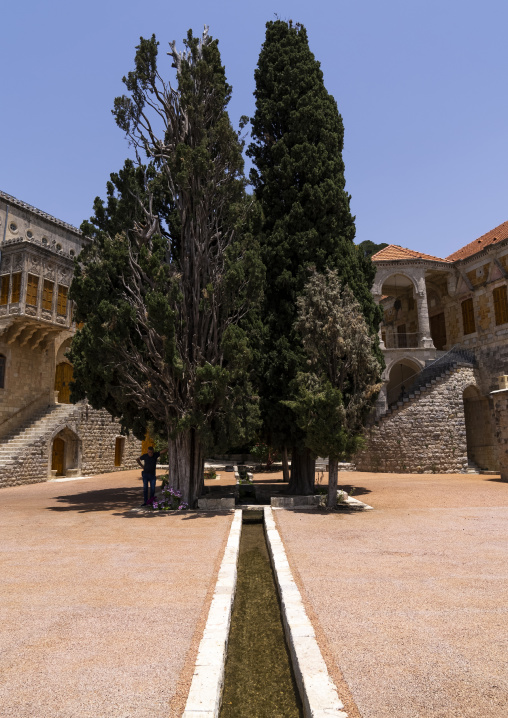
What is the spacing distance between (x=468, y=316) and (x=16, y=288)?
23655mm

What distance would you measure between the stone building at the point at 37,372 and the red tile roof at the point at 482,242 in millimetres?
18369

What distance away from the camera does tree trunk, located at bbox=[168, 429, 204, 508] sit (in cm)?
1317

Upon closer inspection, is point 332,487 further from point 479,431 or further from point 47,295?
point 47,295

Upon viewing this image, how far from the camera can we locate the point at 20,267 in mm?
22359

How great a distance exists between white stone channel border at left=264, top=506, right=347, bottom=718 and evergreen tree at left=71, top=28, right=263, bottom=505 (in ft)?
24.2

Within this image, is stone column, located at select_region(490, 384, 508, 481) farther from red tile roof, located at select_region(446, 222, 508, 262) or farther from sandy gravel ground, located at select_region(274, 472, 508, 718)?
red tile roof, located at select_region(446, 222, 508, 262)

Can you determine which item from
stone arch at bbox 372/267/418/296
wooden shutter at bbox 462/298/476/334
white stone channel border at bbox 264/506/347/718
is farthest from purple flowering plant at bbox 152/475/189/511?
wooden shutter at bbox 462/298/476/334

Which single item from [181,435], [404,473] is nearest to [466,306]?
[404,473]

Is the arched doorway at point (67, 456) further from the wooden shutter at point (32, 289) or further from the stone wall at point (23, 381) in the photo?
the wooden shutter at point (32, 289)

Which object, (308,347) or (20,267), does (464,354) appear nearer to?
(308,347)

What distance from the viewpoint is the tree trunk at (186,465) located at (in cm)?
1317

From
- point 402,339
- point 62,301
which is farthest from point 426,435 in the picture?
point 62,301

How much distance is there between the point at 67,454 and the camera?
24.6 m

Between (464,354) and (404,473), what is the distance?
25.1 feet
